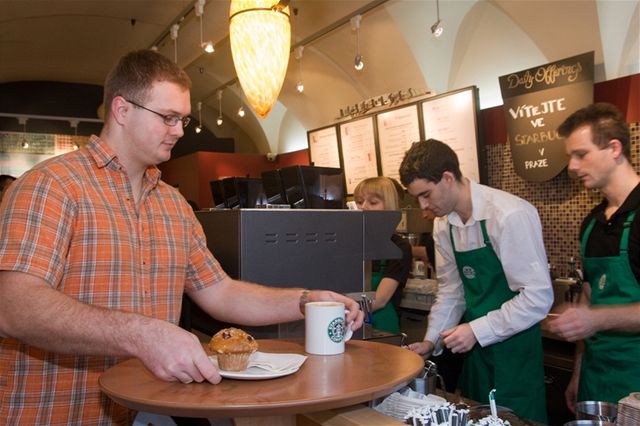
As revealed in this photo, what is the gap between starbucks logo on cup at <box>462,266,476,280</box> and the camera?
234 centimetres

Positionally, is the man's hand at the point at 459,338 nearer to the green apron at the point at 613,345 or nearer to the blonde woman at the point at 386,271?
the green apron at the point at 613,345

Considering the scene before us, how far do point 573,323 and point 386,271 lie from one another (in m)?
1.30

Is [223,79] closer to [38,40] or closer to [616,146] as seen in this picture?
[38,40]

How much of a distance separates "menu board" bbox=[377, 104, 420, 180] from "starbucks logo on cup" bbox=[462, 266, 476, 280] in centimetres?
280

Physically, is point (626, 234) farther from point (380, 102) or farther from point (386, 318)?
point (380, 102)

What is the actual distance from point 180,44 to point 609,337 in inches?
227

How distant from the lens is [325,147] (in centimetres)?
655

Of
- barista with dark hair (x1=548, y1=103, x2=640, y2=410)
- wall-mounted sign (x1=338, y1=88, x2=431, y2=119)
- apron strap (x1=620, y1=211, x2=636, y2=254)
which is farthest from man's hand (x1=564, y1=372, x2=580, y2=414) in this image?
wall-mounted sign (x1=338, y1=88, x2=431, y2=119)

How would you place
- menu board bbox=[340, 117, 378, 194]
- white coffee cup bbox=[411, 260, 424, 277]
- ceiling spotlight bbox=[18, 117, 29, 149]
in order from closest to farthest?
white coffee cup bbox=[411, 260, 424, 277] < menu board bbox=[340, 117, 378, 194] < ceiling spotlight bbox=[18, 117, 29, 149]

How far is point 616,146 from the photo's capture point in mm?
2217

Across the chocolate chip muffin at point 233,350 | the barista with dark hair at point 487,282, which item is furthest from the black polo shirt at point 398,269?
the chocolate chip muffin at point 233,350

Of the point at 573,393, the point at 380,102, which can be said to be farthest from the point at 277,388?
the point at 380,102

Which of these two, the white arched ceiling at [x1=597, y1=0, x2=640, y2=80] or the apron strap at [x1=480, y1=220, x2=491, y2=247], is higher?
the white arched ceiling at [x1=597, y1=0, x2=640, y2=80]

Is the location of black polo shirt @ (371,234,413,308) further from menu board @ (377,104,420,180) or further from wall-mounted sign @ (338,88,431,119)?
wall-mounted sign @ (338,88,431,119)
